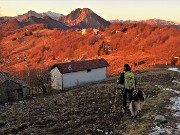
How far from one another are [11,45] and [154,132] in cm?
16359

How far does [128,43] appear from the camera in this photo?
370ft

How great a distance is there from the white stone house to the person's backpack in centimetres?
2973

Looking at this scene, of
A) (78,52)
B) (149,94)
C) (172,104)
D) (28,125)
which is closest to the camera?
(28,125)

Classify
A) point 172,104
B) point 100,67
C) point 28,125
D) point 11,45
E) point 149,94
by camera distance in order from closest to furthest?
point 28,125
point 172,104
point 149,94
point 100,67
point 11,45

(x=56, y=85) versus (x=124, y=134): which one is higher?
(x=124, y=134)

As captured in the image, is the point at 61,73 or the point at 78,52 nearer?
the point at 61,73

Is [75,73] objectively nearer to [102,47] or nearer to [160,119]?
[160,119]

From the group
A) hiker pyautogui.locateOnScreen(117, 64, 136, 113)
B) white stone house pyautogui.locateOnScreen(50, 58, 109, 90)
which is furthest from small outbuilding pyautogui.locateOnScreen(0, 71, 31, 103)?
hiker pyautogui.locateOnScreen(117, 64, 136, 113)

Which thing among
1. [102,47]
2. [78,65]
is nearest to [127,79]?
[78,65]

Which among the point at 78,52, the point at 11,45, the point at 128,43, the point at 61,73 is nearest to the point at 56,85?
the point at 61,73

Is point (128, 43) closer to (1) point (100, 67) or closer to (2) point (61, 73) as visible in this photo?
(1) point (100, 67)

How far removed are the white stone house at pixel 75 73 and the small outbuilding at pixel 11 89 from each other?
5.44 m

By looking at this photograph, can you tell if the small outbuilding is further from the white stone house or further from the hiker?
the hiker

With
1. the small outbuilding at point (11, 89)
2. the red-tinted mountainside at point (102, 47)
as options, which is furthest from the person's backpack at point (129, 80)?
the red-tinted mountainside at point (102, 47)
